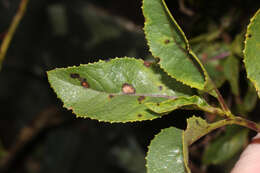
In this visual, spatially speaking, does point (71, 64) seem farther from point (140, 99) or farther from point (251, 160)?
point (251, 160)

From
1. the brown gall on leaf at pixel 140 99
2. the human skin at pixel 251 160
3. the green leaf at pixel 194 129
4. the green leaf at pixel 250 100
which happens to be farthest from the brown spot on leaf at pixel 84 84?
the green leaf at pixel 250 100

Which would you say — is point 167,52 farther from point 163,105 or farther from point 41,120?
point 41,120

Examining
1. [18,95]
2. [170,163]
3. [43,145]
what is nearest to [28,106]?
[18,95]

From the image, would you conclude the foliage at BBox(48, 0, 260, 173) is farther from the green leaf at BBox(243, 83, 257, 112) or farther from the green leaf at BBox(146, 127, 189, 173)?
the green leaf at BBox(243, 83, 257, 112)

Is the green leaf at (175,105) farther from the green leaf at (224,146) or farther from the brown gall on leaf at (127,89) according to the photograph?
the green leaf at (224,146)

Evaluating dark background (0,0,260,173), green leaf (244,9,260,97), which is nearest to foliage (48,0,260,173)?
green leaf (244,9,260,97)

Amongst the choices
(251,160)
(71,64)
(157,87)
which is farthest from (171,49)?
(71,64)
